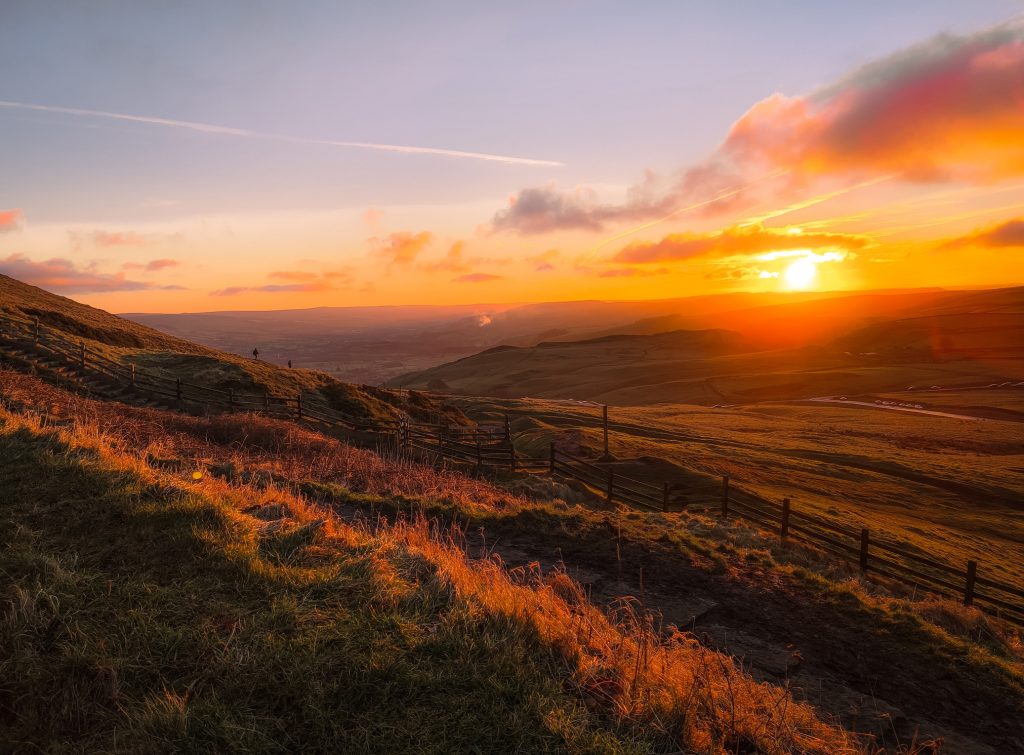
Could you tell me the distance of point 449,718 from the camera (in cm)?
352

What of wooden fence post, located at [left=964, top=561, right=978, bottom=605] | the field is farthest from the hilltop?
the field

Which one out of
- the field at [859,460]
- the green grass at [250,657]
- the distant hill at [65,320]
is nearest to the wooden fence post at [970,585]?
the field at [859,460]

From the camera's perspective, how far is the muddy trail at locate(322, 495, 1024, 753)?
20.1 ft

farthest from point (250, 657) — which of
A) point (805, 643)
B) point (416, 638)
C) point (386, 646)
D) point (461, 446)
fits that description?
point (461, 446)

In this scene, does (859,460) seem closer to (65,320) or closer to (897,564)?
(897,564)

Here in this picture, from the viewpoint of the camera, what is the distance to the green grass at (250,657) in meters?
3.35

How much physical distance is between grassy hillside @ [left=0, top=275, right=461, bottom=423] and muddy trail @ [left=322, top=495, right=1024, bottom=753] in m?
25.4

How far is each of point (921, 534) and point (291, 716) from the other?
Result: 27.0 metres

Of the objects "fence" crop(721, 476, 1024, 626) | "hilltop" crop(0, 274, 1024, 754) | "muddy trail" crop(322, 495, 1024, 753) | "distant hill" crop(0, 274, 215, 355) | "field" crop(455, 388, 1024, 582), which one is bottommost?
"field" crop(455, 388, 1024, 582)

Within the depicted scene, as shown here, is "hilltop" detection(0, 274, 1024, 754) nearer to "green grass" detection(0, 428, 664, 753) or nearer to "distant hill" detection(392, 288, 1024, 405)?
"green grass" detection(0, 428, 664, 753)

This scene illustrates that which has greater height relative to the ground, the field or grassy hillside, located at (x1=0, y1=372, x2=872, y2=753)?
grassy hillside, located at (x1=0, y1=372, x2=872, y2=753)

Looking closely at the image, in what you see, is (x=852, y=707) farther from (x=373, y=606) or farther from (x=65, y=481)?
(x=65, y=481)

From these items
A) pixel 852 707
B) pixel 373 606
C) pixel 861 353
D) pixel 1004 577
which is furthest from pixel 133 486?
pixel 861 353

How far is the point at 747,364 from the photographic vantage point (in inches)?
4168
